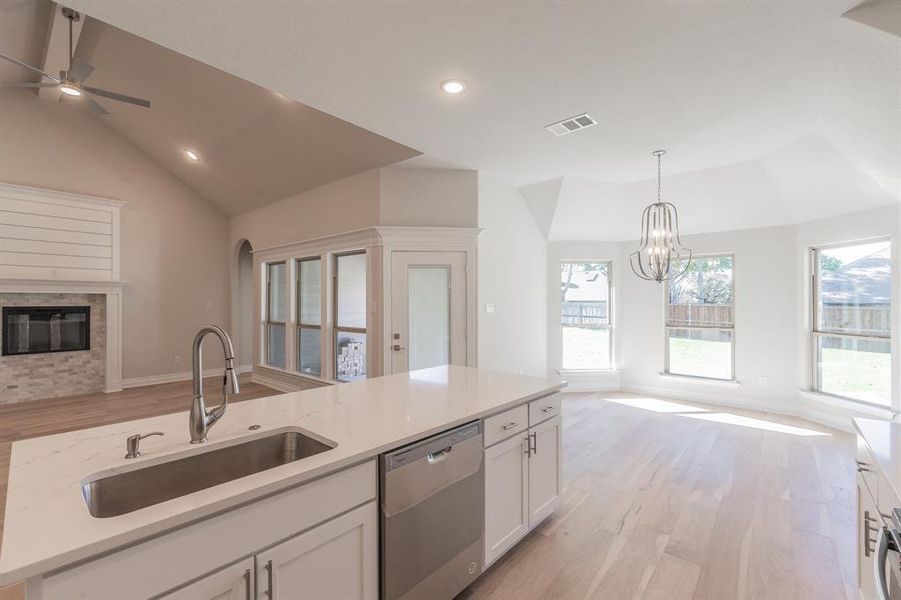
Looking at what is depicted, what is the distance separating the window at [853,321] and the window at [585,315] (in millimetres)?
2400

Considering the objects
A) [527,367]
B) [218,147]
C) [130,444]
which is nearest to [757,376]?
[527,367]

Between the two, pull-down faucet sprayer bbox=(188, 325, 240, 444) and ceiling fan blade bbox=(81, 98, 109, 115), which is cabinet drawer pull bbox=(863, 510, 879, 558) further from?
ceiling fan blade bbox=(81, 98, 109, 115)

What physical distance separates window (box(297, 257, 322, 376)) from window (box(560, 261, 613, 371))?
11.8 feet

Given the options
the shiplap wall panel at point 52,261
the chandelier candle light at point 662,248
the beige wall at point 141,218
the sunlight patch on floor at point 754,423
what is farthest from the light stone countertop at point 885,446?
the shiplap wall panel at point 52,261

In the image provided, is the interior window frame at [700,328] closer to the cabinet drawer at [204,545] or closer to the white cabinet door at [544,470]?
the white cabinet door at [544,470]

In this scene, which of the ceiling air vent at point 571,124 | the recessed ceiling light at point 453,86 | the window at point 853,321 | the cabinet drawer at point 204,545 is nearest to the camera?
the cabinet drawer at point 204,545

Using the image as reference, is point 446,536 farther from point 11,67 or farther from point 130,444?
point 11,67

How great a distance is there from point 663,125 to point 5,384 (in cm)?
825

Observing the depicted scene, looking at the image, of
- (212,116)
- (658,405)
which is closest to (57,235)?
(212,116)

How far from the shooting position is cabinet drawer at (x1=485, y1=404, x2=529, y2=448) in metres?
1.96

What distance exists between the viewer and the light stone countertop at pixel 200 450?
89cm

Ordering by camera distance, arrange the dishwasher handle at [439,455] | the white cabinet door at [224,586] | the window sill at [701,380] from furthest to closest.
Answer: the window sill at [701,380] → the dishwasher handle at [439,455] → the white cabinet door at [224,586]

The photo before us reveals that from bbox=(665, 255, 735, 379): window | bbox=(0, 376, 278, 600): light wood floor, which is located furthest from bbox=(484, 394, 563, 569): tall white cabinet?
bbox=(665, 255, 735, 379): window

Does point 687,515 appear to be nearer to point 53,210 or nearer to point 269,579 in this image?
point 269,579
